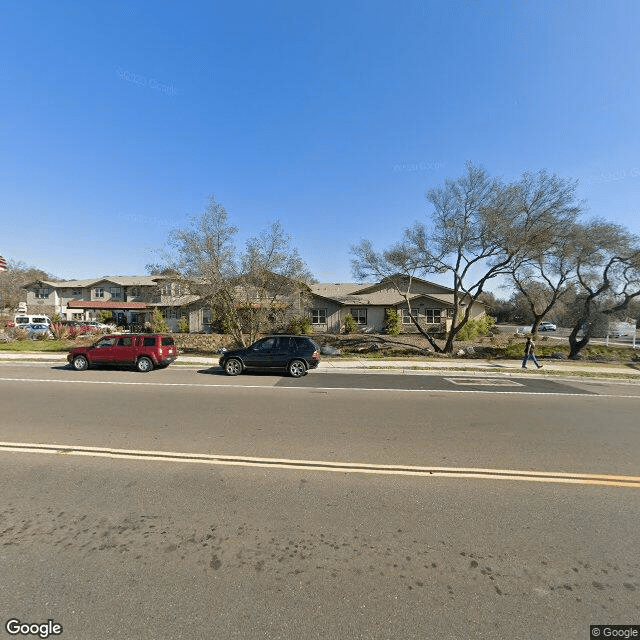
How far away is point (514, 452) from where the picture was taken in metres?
5.02

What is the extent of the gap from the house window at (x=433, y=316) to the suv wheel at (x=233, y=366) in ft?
77.4

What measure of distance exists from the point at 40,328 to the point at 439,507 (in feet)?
123

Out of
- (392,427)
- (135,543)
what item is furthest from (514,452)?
(135,543)

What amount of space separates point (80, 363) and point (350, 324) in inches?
832

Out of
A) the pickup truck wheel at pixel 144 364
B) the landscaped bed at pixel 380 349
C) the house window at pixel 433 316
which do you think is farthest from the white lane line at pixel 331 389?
the house window at pixel 433 316

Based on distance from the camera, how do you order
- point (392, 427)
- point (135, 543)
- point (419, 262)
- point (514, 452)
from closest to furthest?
point (135, 543)
point (514, 452)
point (392, 427)
point (419, 262)

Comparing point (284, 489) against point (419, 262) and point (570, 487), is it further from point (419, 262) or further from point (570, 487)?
point (419, 262)

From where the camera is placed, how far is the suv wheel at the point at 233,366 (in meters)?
12.7

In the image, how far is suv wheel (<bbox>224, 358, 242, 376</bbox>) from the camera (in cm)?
1269

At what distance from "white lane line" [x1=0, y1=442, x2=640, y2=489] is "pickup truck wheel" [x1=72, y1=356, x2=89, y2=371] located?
9.80 m

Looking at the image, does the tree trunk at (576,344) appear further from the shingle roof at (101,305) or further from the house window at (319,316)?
the shingle roof at (101,305)

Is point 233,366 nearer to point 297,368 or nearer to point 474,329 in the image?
point 297,368

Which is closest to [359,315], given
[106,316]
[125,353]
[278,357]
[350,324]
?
[350,324]

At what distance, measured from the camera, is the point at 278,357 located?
1265 cm
